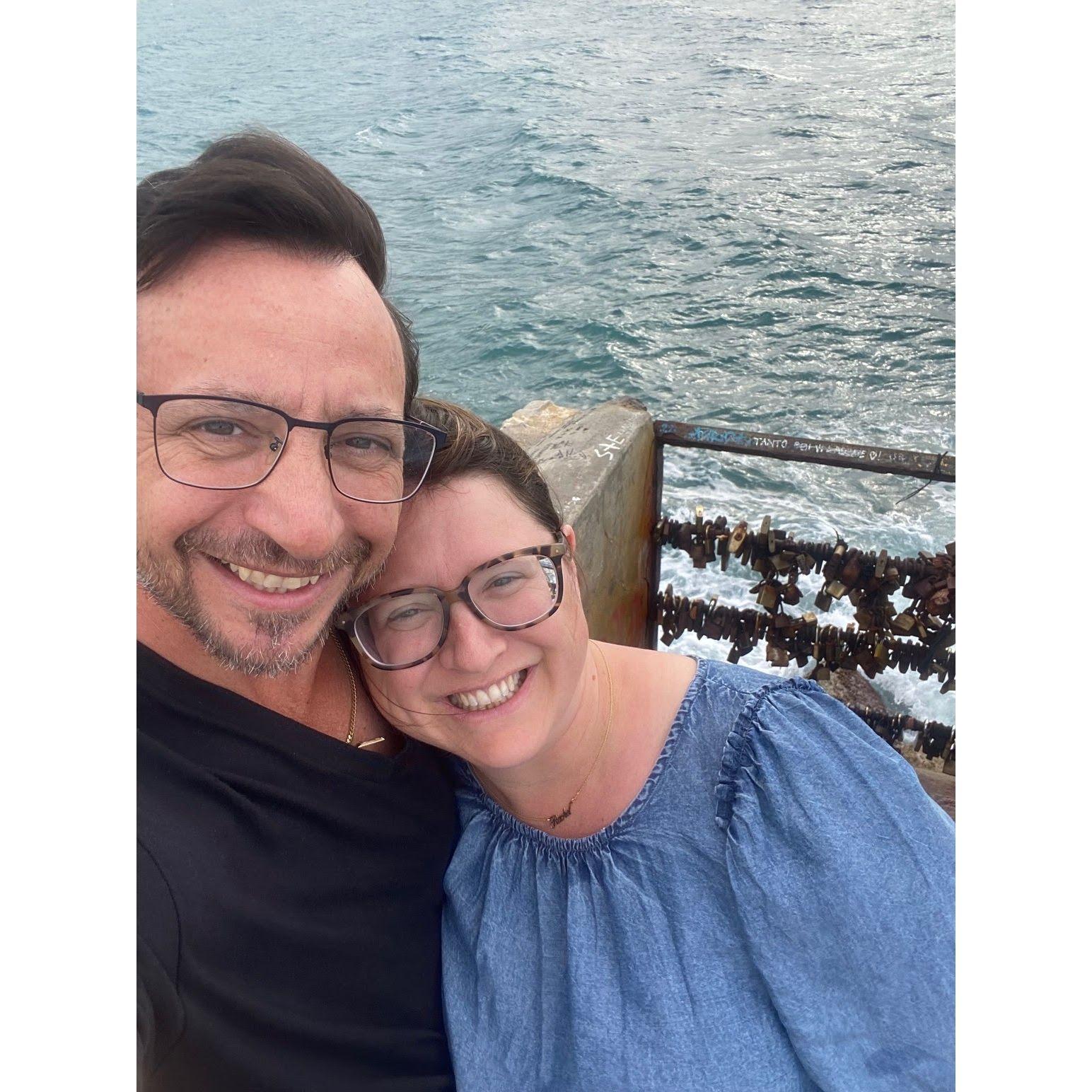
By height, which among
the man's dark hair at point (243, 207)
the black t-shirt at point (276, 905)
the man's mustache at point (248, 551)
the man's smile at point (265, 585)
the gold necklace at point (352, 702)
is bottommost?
the black t-shirt at point (276, 905)

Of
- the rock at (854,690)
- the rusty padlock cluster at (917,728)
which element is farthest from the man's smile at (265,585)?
the rock at (854,690)

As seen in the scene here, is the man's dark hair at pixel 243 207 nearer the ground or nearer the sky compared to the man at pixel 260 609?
nearer the sky

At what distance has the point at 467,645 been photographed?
140 centimetres

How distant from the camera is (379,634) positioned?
1.44m

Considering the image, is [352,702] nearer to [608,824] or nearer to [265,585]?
[265,585]

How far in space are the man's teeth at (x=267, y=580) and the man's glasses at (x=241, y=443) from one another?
0.38 feet

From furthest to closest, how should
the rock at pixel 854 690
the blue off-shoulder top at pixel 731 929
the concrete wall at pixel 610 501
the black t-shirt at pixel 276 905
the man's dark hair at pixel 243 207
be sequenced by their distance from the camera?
the rock at pixel 854 690 < the concrete wall at pixel 610 501 < the blue off-shoulder top at pixel 731 929 < the man's dark hair at pixel 243 207 < the black t-shirt at pixel 276 905

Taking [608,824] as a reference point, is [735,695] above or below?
above

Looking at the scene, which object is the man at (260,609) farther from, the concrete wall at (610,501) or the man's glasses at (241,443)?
the concrete wall at (610,501)

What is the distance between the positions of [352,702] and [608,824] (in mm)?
463

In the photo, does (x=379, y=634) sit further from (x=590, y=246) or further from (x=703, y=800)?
(x=590, y=246)

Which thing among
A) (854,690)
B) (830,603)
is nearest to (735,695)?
(830,603)

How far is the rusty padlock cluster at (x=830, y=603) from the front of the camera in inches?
120

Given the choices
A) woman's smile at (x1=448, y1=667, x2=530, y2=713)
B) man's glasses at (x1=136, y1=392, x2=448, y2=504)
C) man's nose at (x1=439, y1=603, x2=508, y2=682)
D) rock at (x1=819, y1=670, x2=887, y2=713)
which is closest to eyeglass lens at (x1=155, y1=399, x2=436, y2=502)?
man's glasses at (x1=136, y1=392, x2=448, y2=504)
